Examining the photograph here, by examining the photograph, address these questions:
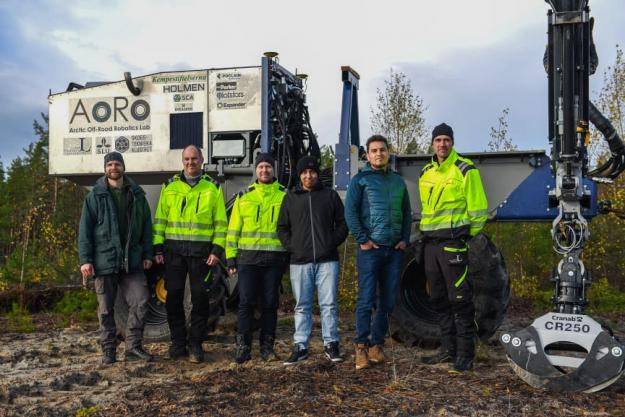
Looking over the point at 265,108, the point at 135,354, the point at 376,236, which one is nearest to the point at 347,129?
the point at 265,108

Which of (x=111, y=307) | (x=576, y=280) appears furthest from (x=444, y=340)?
(x=111, y=307)

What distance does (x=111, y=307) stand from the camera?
6887mm

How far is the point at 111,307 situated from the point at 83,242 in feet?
2.32

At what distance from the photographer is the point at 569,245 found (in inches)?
230

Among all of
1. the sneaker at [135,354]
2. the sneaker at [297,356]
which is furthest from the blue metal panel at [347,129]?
the sneaker at [135,354]

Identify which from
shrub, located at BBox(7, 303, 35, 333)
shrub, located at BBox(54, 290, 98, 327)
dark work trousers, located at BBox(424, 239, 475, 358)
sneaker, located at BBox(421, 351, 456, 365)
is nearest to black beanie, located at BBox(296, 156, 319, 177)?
dark work trousers, located at BBox(424, 239, 475, 358)

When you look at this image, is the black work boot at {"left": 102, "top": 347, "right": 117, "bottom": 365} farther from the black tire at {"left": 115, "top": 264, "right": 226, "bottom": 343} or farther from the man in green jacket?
the black tire at {"left": 115, "top": 264, "right": 226, "bottom": 343}

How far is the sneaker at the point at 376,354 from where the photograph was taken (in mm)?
6414

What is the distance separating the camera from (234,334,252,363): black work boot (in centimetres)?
668

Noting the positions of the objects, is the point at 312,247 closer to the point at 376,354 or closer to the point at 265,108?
the point at 376,354

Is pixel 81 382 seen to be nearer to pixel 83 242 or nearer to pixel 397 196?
pixel 83 242

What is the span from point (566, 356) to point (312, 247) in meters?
2.40

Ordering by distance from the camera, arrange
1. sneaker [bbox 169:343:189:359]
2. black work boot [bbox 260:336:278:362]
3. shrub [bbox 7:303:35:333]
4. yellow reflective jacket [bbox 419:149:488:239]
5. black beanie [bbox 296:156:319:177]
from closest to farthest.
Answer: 1. yellow reflective jacket [bbox 419:149:488:239]
2. black beanie [bbox 296:156:319:177]
3. black work boot [bbox 260:336:278:362]
4. sneaker [bbox 169:343:189:359]
5. shrub [bbox 7:303:35:333]

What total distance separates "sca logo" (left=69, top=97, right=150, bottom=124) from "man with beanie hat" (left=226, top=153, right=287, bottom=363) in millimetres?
2377
